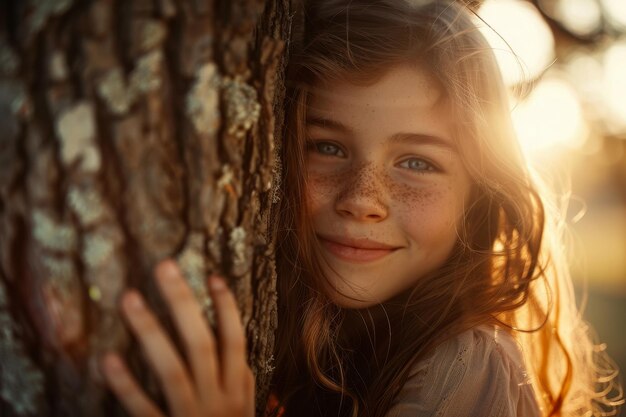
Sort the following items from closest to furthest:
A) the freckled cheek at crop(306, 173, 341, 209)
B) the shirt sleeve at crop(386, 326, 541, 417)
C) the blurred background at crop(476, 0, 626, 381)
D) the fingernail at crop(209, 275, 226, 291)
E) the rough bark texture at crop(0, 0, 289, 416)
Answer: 1. the rough bark texture at crop(0, 0, 289, 416)
2. the fingernail at crop(209, 275, 226, 291)
3. the shirt sleeve at crop(386, 326, 541, 417)
4. the freckled cheek at crop(306, 173, 341, 209)
5. the blurred background at crop(476, 0, 626, 381)

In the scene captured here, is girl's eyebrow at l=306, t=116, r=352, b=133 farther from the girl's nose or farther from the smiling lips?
the smiling lips

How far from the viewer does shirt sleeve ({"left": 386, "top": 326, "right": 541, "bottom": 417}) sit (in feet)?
5.85

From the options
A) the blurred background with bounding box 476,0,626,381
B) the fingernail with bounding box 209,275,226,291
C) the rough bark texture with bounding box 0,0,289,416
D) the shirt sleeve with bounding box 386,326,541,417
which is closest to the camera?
the rough bark texture with bounding box 0,0,289,416

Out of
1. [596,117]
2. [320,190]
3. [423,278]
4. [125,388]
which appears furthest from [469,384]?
[596,117]

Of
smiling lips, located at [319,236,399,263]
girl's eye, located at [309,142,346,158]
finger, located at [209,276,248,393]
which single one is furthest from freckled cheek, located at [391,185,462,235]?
finger, located at [209,276,248,393]

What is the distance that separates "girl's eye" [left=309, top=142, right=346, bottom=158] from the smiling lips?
0.30m

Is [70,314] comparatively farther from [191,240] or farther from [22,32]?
[22,32]

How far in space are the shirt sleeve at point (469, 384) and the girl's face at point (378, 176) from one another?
0.35 m

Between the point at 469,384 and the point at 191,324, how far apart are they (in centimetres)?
111

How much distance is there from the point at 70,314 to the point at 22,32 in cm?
51

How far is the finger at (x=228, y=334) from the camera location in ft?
3.74

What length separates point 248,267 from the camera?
4.09ft

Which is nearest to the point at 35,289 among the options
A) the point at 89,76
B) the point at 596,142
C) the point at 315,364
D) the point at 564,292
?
the point at 89,76

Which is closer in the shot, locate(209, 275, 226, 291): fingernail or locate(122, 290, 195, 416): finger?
locate(122, 290, 195, 416): finger
